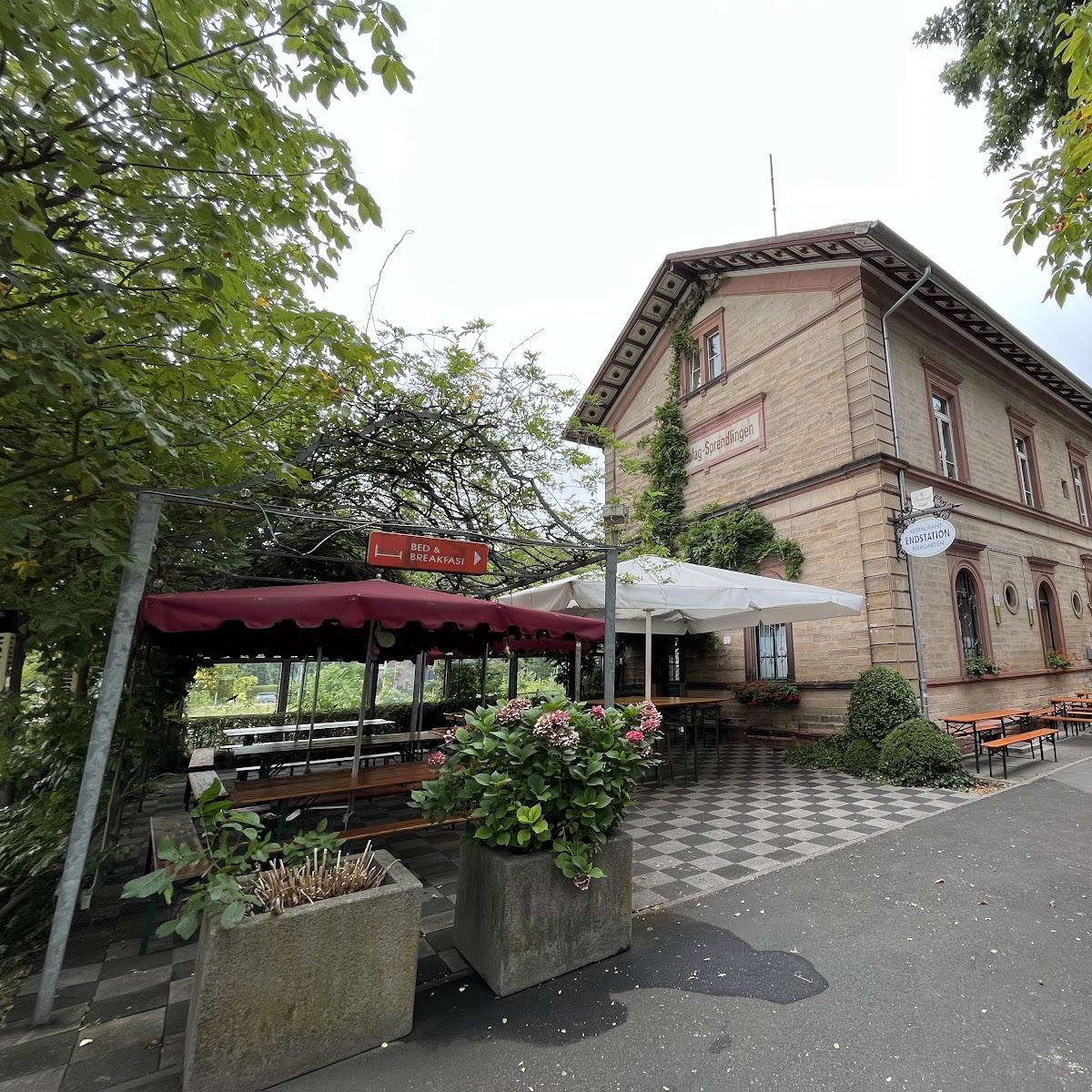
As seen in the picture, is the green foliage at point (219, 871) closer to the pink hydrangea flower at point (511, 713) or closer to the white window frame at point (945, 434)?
the pink hydrangea flower at point (511, 713)

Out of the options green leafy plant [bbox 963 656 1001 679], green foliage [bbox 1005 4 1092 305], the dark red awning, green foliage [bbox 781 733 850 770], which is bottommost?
green foliage [bbox 781 733 850 770]

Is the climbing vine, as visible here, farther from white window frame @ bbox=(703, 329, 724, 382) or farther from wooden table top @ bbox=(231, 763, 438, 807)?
wooden table top @ bbox=(231, 763, 438, 807)

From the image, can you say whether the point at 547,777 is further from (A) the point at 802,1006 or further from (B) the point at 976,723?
(B) the point at 976,723

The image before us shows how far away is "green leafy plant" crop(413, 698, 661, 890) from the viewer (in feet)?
9.55

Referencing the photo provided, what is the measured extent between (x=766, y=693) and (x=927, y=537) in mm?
Answer: 3797

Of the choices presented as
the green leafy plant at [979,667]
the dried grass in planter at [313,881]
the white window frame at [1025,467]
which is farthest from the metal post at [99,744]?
the white window frame at [1025,467]

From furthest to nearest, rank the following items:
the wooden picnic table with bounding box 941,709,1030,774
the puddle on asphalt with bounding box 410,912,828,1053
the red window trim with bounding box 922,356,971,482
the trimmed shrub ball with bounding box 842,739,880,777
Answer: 1. the red window trim with bounding box 922,356,971,482
2. the wooden picnic table with bounding box 941,709,1030,774
3. the trimmed shrub ball with bounding box 842,739,880,777
4. the puddle on asphalt with bounding box 410,912,828,1053

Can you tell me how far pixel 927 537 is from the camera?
8578 mm

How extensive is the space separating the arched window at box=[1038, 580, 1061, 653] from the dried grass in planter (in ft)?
52.4

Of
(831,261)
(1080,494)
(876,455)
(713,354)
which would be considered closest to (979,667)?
(876,455)

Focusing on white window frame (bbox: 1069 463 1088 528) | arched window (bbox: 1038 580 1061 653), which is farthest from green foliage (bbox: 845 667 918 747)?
white window frame (bbox: 1069 463 1088 528)

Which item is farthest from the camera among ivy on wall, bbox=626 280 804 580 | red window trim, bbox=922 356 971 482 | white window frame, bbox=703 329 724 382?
white window frame, bbox=703 329 724 382

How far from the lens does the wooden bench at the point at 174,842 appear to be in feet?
10.4

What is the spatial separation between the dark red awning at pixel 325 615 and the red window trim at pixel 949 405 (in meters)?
9.60
